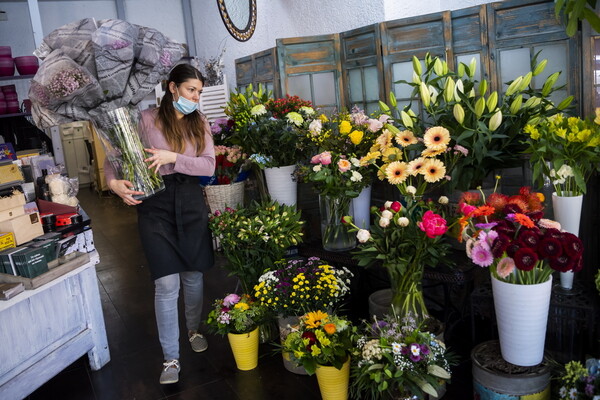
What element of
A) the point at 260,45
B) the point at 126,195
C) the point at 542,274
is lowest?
the point at 542,274

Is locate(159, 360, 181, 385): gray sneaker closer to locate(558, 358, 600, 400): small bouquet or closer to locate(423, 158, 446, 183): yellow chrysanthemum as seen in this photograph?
locate(423, 158, 446, 183): yellow chrysanthemum

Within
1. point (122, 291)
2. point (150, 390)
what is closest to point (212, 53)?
point (122, 291)

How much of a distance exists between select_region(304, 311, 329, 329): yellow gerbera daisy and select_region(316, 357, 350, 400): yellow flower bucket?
17 centimetres

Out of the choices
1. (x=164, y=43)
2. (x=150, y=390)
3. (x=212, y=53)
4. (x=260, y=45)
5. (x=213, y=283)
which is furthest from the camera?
Result: (x=212, y=53)

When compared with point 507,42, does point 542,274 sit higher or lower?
lower

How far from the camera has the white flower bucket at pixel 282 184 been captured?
309 cm

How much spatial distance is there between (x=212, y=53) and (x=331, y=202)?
18.5 ft

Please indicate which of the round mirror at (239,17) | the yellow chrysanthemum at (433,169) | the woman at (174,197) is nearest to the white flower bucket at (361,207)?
the yellow chrysanthemum at (433,169)

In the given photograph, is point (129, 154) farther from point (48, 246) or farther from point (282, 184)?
point (282, 184)

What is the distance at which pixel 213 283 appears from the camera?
13.7 feet

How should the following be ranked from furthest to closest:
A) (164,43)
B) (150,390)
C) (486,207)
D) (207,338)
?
(164,43) → (207,338) → (150,390) → (486,207)

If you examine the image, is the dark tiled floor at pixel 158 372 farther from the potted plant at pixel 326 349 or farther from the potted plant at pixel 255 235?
the potted plant at pixel 255 235

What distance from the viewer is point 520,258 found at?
1820mm

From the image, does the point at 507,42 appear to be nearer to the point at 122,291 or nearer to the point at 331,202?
the point at 331,202
